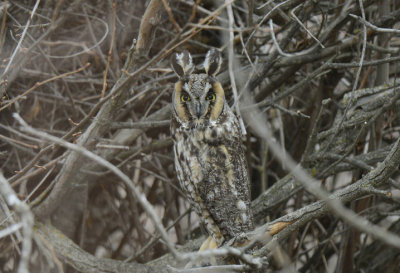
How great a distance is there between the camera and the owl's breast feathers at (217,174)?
2.57 m

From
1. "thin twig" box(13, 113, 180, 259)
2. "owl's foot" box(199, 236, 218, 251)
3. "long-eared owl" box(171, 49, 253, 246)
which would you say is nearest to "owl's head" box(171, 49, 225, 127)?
"long-eared owl" box(171, 49, 253, 246)

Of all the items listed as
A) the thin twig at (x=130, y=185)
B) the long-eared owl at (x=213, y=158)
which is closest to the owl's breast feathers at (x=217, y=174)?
the long-eared owl at (x=213, y=158)

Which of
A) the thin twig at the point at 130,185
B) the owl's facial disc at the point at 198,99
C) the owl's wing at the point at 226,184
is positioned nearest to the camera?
the thin twig at the point at 130,185

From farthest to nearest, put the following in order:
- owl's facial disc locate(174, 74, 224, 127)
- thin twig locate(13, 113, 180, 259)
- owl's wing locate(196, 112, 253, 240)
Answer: owl's wing locate(196, 112, 253, 240), owl's facial disc locate(174, 74, 224, 127), thin twig locate(13, 113, 180, 259)

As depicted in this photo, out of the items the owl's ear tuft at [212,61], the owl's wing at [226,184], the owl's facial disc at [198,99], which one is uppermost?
the owl's ear tuft at [212,61]

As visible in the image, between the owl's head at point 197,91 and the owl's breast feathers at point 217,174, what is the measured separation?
0.21 ft

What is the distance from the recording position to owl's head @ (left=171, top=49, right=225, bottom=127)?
2.47 meters

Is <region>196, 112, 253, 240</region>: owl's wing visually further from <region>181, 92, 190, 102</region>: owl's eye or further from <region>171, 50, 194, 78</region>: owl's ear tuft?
<region>171, 50, 194, 78</region>: owl's ear tuft

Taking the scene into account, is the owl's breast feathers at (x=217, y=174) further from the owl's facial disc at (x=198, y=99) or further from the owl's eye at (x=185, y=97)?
the owl's eye at (x=185, y=97)

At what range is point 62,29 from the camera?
10.1 ft

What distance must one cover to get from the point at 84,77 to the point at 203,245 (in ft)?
3.85

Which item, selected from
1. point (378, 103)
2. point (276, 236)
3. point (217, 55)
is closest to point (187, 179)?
point (217, 55)

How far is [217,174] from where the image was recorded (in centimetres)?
257

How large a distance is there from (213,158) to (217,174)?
8 centimetres
